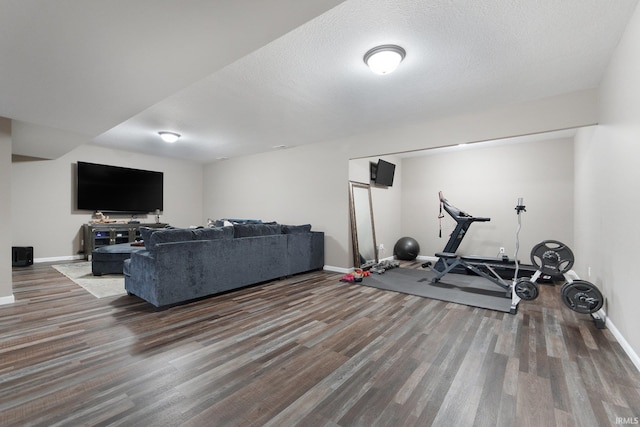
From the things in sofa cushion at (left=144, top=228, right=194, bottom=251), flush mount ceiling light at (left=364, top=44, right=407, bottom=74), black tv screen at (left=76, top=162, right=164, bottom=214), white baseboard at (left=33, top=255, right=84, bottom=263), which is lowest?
white baseboard at (left=33, top=255, right=84, bottom=263)

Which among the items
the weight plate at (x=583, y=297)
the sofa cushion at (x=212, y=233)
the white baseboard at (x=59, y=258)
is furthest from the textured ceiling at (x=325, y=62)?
the white baseboard at (x=59, y=258)

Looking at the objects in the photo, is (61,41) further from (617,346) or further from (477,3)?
(617,346)

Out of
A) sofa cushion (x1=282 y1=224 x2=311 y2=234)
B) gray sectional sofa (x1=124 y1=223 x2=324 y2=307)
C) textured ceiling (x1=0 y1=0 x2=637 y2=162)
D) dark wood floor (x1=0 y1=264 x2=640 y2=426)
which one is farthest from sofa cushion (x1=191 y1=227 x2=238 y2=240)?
textured ceiling (x1=0 y1=0 x2=637 y2=162)

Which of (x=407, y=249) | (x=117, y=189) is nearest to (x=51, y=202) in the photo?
(x=117, y=189)

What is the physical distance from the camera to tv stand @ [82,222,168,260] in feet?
19.6

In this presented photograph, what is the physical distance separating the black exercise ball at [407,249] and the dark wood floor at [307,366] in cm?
316

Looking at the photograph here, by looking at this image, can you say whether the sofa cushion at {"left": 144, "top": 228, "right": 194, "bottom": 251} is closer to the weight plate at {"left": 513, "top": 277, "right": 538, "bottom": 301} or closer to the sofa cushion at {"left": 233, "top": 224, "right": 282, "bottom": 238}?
the sofa cushion at {"left": 233, "top": 224, "right": 282, "bottom": 238}

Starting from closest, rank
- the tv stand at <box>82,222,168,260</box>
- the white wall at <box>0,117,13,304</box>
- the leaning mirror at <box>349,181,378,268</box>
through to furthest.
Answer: the white wall at <box>0,117,13,304</box>
the leaning mirror at <box>349,181,378,268</box>
the tv stand at <box>82,222,168,260</box>

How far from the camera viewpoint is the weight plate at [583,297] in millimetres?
2633

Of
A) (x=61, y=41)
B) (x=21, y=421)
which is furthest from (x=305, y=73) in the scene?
(x=21, y=421)

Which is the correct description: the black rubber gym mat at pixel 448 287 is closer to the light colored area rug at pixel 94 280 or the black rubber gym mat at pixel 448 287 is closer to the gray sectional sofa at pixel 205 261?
the gray sectional sofa at pixel 205 261

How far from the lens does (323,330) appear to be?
2648 mm

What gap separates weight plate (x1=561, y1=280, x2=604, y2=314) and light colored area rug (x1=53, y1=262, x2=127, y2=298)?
534 cm

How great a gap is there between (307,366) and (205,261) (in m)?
2.14
